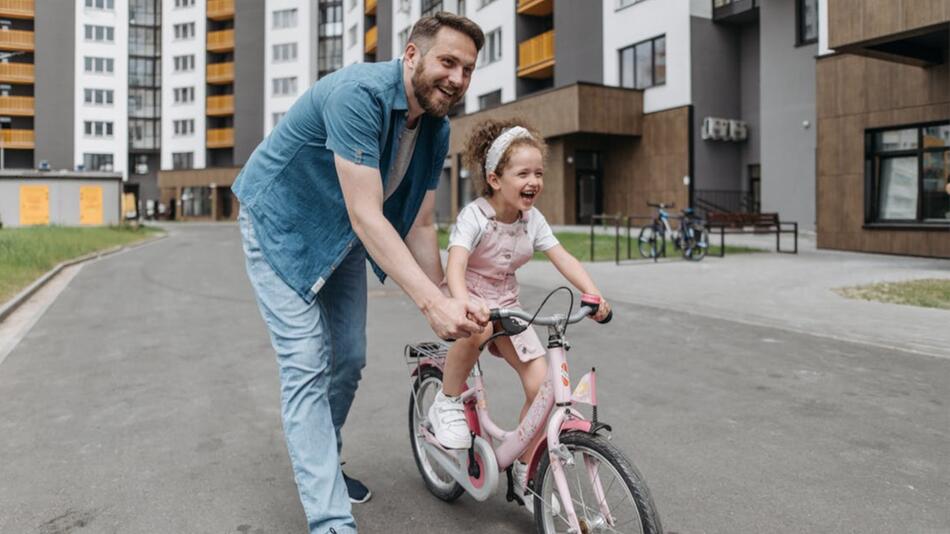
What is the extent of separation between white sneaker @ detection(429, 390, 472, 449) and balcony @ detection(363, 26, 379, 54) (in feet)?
165

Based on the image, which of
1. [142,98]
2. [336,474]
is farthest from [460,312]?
[142,98]

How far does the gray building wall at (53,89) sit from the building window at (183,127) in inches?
329

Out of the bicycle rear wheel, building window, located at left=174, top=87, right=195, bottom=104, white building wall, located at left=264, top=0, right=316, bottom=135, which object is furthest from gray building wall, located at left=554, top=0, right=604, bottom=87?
building window, located at left=174, top=87, right=195, bottom=104

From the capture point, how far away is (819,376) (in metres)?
5.76

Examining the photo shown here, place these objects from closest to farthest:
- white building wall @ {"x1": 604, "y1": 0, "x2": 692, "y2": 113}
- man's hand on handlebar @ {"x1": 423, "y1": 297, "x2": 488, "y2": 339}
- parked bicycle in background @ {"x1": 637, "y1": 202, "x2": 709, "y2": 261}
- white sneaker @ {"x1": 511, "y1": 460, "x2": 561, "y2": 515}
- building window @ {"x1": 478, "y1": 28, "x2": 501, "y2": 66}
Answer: man's hand on handlebar @ {"x1": 423, "y1": 297, "x2": 488, "y2": 339} < white sneaker @ {"x1": 511, "y1": 460, "x2": 561, "y2": 515} < parked bicycle in background @ {"x1": 637, "y1": 202, "x2": 709, "y2": 261} < white building wall @ {"x1": 604, "y1": 0, "x2": 692, "y2": 113} < building window @ {"x1": 478, "y1": 28, "x2": 501, "y2": 66}

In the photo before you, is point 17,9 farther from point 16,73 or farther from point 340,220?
point 340,220

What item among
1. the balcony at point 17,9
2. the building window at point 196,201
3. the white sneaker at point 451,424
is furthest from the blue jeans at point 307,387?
the balcony at point 17,9

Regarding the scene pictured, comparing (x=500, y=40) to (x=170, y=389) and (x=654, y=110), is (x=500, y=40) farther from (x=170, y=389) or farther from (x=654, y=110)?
(x=170, y=389)

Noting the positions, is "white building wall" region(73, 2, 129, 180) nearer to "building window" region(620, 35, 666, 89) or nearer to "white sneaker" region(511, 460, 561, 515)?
"building window" region(620, 35, 666, 89)

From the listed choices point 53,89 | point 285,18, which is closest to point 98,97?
point 53,89

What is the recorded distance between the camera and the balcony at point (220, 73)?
215 feet

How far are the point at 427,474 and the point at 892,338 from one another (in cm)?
562

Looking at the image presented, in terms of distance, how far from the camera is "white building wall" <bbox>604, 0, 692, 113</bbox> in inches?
1055

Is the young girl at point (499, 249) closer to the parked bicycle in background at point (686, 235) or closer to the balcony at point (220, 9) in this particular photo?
the parked bicycle in background at point (686, 235)
